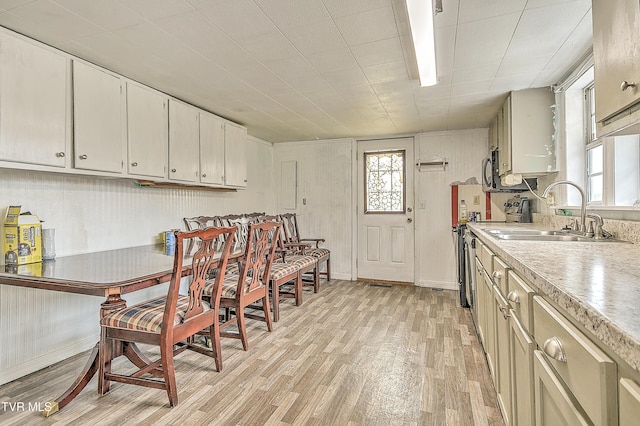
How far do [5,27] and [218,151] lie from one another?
6.66ft

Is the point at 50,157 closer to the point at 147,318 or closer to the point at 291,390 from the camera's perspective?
the point at 147,318

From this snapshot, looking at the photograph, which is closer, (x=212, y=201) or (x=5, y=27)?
(x=5, y=27)

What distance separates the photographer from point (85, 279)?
175 centimetres

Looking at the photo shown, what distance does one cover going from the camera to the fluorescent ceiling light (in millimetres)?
1771

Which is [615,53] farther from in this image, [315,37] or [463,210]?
[463,210]

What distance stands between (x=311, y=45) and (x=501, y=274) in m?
1.81

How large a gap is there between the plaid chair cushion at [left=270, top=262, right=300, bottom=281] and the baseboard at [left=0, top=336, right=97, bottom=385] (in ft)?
5.16

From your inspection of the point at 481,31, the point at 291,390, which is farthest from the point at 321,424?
the point at 481,31

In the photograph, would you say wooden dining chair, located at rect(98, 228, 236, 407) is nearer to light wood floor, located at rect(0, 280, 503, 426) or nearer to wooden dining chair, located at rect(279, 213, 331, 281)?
light wood floor, located at rect(0, 280, 503, 426)

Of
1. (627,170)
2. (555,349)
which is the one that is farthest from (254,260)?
(627,170)

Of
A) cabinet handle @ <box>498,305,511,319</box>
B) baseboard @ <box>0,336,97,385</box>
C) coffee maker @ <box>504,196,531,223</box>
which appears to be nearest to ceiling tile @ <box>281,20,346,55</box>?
cabinet handle @ <box>498,305,511,319</box>

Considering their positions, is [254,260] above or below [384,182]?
below

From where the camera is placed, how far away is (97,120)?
2480mm

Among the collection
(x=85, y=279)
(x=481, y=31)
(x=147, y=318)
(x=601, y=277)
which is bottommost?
(x=147, y=318)
